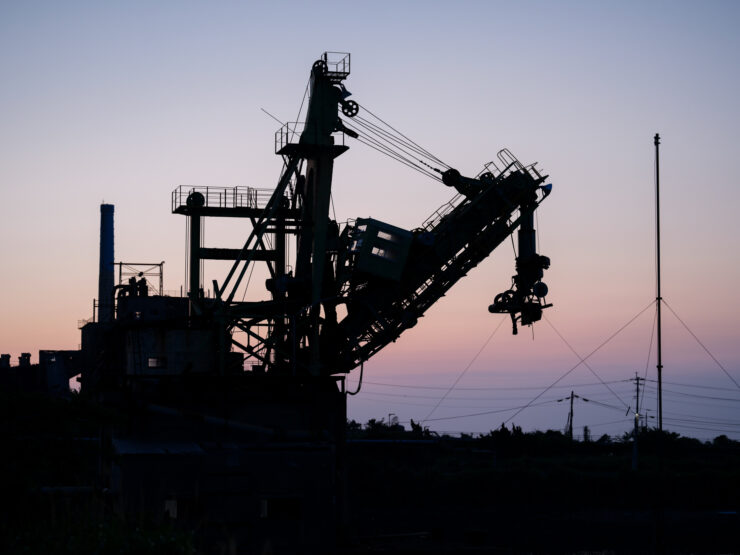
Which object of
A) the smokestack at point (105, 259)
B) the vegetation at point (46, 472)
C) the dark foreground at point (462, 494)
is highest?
the smokestack at point (105, 259)

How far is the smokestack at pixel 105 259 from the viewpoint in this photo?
5133 centimetres

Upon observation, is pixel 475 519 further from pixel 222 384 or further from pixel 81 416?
pixel 81 416

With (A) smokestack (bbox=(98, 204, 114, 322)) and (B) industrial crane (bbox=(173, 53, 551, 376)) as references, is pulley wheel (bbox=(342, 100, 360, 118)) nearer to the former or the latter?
(B) industrial crane (bbox=(173, 53, 551, 376))

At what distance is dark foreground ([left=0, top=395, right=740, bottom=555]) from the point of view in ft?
55.4

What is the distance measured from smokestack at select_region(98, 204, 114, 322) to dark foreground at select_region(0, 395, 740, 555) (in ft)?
50.3

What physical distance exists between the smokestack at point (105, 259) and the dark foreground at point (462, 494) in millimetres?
15343

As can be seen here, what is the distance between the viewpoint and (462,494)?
50.8m

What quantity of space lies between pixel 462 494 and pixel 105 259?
22880 mm

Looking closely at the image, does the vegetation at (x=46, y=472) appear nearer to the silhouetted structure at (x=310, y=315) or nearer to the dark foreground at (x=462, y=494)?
the dark foreground at (x=462, y=494)

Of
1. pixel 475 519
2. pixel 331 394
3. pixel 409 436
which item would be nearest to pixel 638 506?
pixel 475 519

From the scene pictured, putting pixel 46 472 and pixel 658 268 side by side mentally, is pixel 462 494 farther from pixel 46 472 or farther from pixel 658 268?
pixel 46 472

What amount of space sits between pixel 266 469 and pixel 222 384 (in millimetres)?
5563

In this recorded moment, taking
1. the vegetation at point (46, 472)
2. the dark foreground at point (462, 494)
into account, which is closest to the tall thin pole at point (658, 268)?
the dark foreground at point (462, 494)

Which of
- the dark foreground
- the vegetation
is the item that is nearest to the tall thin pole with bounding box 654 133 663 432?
the dark foreground
